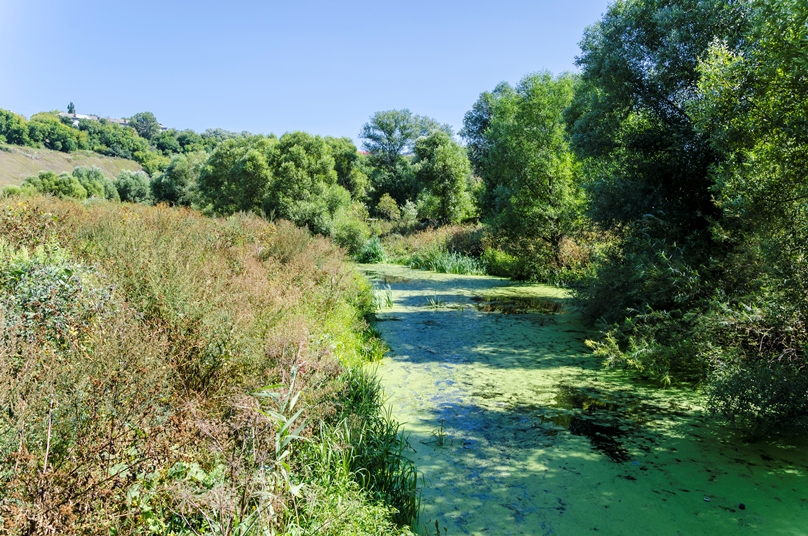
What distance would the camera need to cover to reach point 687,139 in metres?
6.82

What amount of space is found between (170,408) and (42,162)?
202 ft

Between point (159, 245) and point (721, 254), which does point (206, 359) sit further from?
point (721, 254)

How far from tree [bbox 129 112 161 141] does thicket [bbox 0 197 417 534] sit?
10145cm

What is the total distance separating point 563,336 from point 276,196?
14600 millimetres

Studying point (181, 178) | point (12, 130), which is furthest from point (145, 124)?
point (181, 178)

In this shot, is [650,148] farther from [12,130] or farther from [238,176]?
[12,130]

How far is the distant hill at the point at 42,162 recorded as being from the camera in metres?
41.7

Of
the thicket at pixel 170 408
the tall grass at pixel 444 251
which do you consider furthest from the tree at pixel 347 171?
the thicket at pixel 170 408

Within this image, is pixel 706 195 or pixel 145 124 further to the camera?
pixel 145 124

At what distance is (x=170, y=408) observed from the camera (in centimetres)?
261

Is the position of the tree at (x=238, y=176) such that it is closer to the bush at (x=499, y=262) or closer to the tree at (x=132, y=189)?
the bush at (x=499, y=262)

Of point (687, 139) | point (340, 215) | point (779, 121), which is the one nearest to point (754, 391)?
point (779, 121)

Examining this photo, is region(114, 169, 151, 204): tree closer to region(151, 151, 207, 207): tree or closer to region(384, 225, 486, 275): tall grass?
region(151, 151, 207, 207): tree

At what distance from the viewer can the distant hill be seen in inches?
1641
